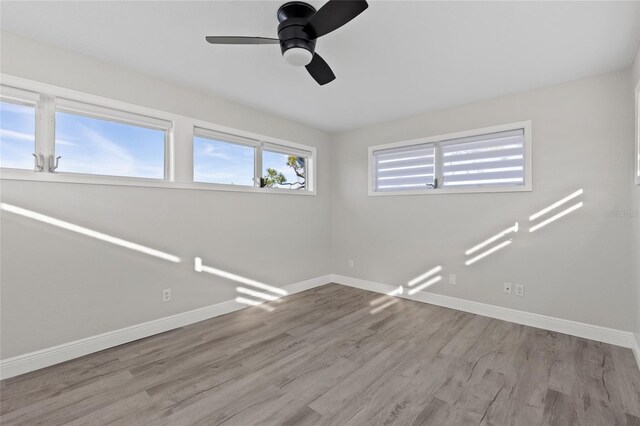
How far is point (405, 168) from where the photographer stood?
4.16m

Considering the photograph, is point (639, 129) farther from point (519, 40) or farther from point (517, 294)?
point (517, 294)

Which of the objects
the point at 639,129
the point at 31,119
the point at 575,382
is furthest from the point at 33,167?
the point at 639,129

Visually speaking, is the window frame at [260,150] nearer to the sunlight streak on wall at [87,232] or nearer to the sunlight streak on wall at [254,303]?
the sunlight streak on wall at [87,232]

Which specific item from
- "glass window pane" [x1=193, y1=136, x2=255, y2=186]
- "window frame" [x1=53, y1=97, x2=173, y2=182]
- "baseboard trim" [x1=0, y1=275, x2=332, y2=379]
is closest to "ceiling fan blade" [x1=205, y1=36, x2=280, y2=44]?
"window frame" [x1=53, y1=97, x2=173, y2=182]

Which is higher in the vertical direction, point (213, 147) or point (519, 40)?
point (519, 40)

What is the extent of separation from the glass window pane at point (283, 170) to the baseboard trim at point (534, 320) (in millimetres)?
2030

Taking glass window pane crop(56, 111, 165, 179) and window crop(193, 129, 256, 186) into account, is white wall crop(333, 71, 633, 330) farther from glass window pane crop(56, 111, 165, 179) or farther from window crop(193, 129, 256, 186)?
glass window pane crop(56, 111, 165, 179)

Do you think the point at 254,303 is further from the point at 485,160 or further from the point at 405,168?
the point at 485,160

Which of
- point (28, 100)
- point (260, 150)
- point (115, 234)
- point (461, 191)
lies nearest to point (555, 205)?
point (461, 191)

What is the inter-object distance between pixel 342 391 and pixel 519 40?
2847 mm

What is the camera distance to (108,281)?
2.59m

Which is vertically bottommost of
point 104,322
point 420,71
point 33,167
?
point 104,322

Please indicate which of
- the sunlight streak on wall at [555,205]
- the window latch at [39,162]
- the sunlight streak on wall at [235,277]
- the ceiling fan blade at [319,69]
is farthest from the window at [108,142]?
the sunlight streak on wall at [555,205]

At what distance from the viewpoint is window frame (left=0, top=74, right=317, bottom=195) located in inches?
88.3
